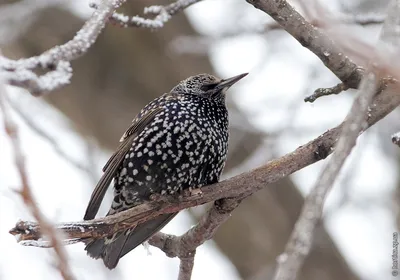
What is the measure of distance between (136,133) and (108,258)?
0.86m

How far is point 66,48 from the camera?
2.91 m

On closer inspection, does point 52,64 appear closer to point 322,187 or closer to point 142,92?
point 322,187

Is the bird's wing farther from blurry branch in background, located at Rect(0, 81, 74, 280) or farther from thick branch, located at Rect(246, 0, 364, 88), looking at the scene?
blurry branch in background, located at Rect(0, 81, 74, 280)

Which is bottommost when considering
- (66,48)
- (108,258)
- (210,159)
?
(108,258)

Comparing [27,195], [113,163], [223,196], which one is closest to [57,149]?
[113,163]

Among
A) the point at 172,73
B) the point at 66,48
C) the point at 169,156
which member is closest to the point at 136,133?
the point at 169,156

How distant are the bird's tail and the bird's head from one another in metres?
1.15

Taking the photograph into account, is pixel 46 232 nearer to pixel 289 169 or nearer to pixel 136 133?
pixel 289 169

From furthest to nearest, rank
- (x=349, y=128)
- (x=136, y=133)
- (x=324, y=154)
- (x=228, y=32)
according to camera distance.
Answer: (x=228, y=32) < (x=136, y=133) < (x=324, y=154) < (x=349, y=128)

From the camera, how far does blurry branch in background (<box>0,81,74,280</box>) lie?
1.69 m

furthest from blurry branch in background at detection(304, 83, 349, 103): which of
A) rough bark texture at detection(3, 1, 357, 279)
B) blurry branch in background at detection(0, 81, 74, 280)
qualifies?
rough bark texture at detection(3, 1, 357, 279)

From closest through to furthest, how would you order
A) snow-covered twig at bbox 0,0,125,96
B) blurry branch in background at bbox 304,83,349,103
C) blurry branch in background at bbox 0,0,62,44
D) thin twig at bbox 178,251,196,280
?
snow-covered twig at bbox 0,0,125,96, blurry branch in background at bbox 304,83,349,103, thin twig at bbox 178,251,196,280, blurry branch in background at bbox 0,0,62,44

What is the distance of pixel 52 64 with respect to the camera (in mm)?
2869

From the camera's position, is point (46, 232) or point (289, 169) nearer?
point (46, 232)
